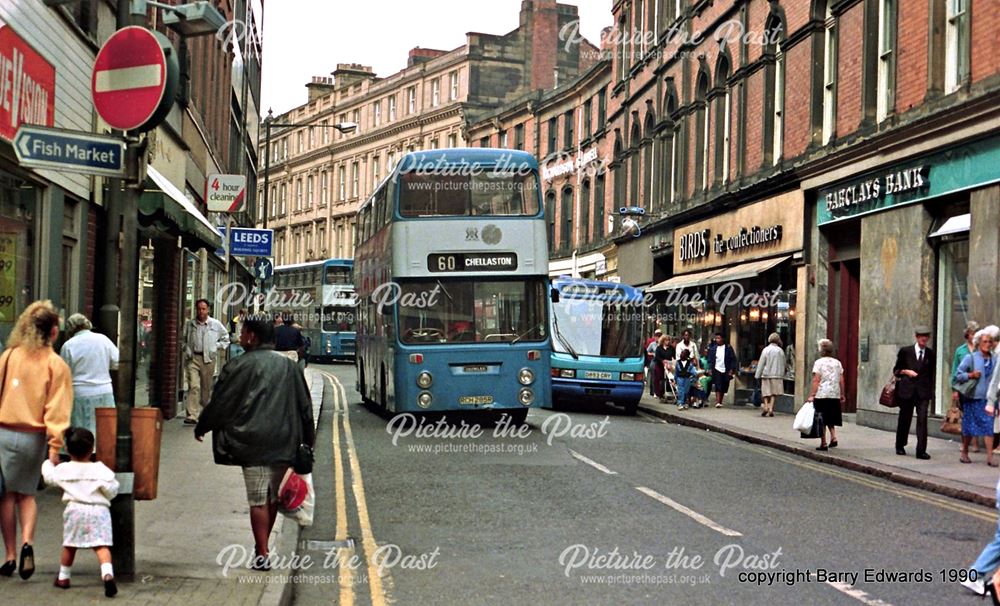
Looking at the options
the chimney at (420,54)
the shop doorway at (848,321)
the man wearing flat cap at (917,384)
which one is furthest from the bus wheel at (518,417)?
the chimney at (420,54)

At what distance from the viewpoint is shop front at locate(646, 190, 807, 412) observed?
2653 cm

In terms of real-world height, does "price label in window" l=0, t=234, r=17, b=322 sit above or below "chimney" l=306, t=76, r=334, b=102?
below

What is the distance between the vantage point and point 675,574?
808 cm

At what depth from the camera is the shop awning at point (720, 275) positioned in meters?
27.1

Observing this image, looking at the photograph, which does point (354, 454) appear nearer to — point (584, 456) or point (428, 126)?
point (584, 456)

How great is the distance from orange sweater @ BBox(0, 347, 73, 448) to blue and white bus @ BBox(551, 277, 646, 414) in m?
17.9

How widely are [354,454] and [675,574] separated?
816 cm

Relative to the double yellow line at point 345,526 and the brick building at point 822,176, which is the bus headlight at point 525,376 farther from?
the brick building at point 822,176

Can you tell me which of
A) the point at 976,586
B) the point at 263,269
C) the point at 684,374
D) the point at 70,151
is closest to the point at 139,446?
the point at 70,151

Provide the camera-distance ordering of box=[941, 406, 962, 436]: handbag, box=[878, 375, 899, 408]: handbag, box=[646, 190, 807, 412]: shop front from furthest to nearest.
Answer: box=[646, 190, 807, 412]: shop front < box=[941, 406, 962, 436]: handbag < box=[878, 375, 899, 408]: handbag

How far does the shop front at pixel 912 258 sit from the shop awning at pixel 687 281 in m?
6.14

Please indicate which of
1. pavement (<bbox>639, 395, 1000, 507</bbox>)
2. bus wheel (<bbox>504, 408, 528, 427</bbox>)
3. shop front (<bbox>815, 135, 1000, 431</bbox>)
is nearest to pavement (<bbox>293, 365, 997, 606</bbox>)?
pavement (<bbox>639, 395, 1000, 507</bbox>)

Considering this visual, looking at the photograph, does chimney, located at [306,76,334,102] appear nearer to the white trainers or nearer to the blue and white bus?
the blue and white bus

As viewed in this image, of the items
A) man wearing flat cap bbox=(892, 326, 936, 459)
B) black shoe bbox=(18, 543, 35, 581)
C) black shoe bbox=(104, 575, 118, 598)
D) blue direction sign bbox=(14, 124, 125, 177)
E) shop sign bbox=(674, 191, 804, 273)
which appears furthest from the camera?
shop sign bbox=(674, 191, 804, 273)
